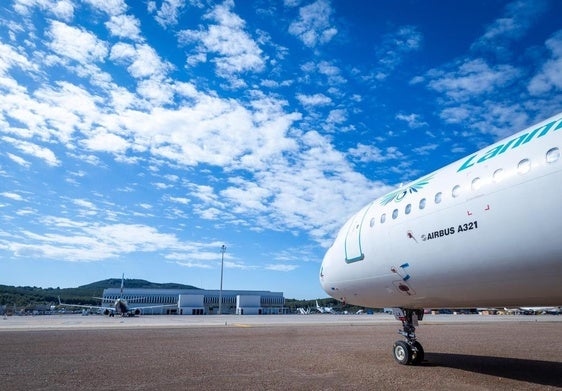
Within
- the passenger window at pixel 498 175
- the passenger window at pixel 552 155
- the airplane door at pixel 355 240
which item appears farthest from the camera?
the airplane door at pixel 355 240

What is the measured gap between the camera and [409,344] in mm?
11883

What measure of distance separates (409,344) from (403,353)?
0.33 metres

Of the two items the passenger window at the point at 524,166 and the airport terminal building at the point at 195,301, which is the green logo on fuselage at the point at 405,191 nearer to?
the passenger window at the point at 524,166

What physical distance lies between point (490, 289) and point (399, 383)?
326 centimetres

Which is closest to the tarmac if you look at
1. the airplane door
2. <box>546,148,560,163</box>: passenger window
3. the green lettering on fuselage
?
the airplane door

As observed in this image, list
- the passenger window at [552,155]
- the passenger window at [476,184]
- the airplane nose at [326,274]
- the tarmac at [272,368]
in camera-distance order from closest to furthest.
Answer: the passenger window at [552,155]
the passenger window at [476,184]
the tarmac at [272,368]
the airplane nose at [326,274]

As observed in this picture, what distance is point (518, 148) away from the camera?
7.08 metres

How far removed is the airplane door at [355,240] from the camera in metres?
11.2

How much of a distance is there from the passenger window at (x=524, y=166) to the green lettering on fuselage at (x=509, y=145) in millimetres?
507

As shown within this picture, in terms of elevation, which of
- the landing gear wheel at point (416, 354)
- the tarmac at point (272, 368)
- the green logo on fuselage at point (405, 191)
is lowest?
the tarmac at point (272, 368)

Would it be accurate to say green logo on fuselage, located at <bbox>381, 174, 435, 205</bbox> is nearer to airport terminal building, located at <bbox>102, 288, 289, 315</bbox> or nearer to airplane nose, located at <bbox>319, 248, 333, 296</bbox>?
airplane nose, located at <bbox>319, 248, 333, 296</bbox>

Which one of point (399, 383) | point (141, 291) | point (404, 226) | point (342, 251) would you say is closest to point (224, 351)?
point (342, 251)

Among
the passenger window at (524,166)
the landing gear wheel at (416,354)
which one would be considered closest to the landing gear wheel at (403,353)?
the landing gear wheel at (416,354)

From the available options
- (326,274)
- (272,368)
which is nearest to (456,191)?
(326,274)
